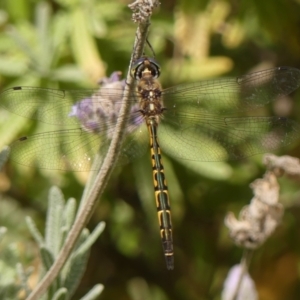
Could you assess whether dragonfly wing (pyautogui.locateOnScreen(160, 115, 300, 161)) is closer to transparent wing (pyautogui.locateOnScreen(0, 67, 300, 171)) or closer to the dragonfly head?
transparent wing (pyautogui.locateOnScreen(0, 67, 300, 171))

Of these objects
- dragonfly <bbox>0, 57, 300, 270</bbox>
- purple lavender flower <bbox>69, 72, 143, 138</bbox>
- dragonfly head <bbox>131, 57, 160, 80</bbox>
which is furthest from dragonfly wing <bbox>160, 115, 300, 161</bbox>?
purple lavender flower <bbox>69, 72, 143, 138</bbox>

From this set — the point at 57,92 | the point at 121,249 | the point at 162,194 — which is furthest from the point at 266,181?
the point at 121,249

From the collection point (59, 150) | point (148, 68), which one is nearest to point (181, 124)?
point (148, 68)

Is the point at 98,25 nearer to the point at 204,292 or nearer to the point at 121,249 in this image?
the point at 121,249

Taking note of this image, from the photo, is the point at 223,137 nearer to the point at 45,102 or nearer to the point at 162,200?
the point at 162,200

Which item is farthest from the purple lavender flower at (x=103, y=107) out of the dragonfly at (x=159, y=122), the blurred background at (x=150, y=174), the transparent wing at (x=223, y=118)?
the blurred background at (x=150, y=174)
